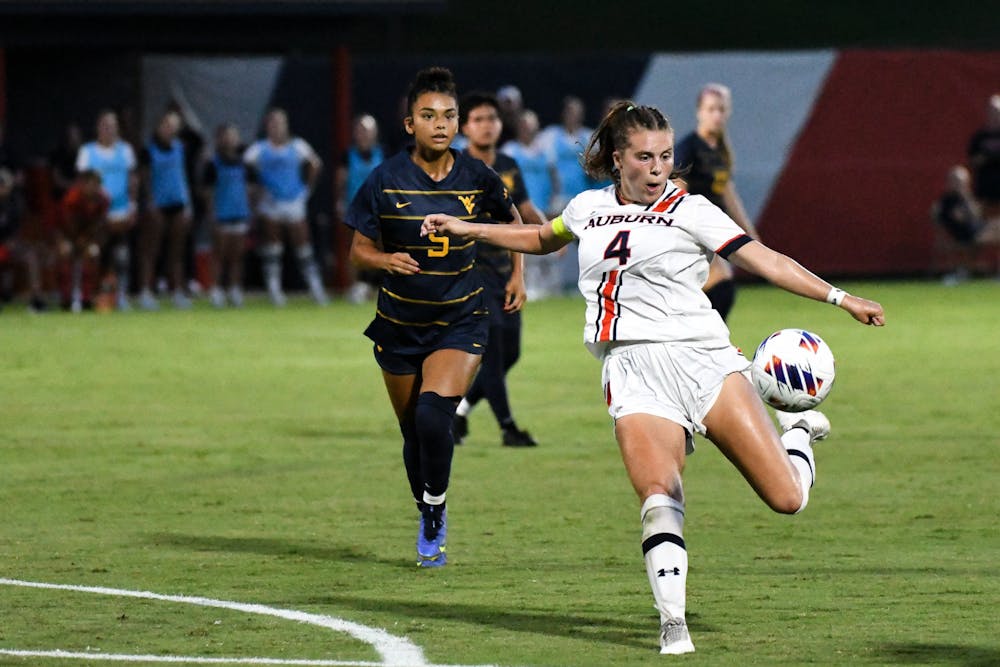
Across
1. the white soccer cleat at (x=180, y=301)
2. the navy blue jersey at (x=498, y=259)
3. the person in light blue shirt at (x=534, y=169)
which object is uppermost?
the navy blue jersey at (x=498, y=259)

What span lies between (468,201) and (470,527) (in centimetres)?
177

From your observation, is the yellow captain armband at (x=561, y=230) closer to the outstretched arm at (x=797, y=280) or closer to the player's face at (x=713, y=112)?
the outstretched arm at (x=797, y=280)

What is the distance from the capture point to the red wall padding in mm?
29953

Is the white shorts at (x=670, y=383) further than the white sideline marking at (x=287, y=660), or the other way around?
the white shorts at (x=670, y=383)

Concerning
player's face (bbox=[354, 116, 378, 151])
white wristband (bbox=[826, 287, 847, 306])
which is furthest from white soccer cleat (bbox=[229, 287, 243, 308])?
white wristband (bbox=[826, 287, 847, 306])

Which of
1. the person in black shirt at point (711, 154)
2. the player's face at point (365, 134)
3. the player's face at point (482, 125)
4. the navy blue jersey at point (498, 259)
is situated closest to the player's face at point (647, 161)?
the player's face at point (482, 125)

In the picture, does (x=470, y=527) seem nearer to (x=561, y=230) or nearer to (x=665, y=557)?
(x=561, y=230)

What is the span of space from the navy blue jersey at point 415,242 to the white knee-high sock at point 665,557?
2.50 metres

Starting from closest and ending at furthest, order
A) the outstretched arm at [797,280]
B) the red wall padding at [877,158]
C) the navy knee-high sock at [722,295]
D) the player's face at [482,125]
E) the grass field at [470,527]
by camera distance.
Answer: the outstretched arm at [797,280], the grass field at [470,527], the player's face at [482,125], the navy knee-high sock at [722,295], the red wall padding at [877,158]

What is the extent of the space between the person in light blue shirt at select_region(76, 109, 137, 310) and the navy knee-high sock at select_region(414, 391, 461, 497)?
1646 cm

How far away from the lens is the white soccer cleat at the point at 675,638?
687 cm

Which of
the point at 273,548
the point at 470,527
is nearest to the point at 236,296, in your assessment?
the point at 470,527

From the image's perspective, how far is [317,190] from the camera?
28750mm

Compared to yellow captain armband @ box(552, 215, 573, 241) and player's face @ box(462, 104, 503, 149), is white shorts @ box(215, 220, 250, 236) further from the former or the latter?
yellow captain armband @ box(552, 215, 573, 241)
